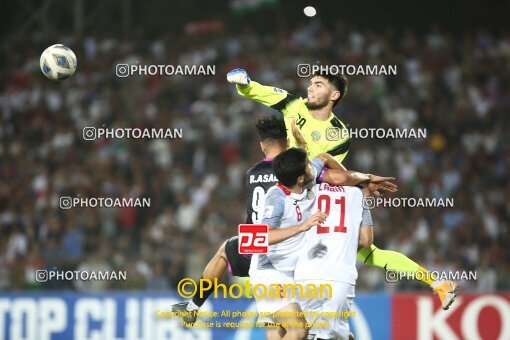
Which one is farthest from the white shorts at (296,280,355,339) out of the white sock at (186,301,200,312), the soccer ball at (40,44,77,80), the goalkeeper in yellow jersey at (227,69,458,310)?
the soccer ball at (40,44,77,80)

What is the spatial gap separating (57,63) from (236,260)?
2.70 metres

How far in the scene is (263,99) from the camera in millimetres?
9062

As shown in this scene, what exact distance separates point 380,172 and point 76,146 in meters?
5.67

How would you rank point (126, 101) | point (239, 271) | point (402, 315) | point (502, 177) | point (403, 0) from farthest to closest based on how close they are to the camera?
point (403, 0) → point (126, 101) → point (502, 177) → point (402, 315) → point (239, 271)

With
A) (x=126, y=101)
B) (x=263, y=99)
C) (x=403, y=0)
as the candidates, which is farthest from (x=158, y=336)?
(x=403, y=0)

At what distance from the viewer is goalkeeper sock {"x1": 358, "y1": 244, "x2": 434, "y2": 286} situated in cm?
913

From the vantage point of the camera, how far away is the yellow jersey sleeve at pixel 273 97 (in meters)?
8.98

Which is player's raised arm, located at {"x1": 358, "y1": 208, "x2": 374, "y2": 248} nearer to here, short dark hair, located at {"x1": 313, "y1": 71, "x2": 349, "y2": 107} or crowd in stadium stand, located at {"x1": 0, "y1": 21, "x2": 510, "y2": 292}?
short dark hair, located at {"x1": 313, "y1": 71, "x2": 349, "y2": 107}

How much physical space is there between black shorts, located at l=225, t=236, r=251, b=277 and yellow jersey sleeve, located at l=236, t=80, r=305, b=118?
1.38 meters

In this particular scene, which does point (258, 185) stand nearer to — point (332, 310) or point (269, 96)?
point (269, 96)

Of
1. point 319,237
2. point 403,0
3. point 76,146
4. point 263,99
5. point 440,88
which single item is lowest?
point 319,237

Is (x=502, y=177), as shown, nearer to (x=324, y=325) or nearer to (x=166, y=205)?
(x=166, y=205)

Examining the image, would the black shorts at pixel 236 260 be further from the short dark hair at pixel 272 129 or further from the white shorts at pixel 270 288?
the short dark hair at pixel 272 129

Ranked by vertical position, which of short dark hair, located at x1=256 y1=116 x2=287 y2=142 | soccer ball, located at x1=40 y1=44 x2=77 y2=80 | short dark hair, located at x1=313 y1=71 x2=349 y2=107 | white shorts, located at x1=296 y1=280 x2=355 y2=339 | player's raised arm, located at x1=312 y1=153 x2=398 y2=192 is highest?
soccer ball, located at x1=40 y1=44 x2=77 y2=80
